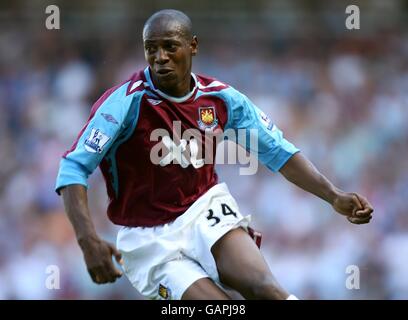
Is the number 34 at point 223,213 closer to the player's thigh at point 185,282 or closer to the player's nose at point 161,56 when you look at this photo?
the player's thigh at point 185,282

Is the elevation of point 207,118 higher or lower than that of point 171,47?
lower

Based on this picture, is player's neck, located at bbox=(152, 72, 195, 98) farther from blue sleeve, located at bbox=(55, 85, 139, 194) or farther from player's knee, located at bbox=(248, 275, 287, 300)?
player's knee, located at bbox=(248, 275, 287, 300)

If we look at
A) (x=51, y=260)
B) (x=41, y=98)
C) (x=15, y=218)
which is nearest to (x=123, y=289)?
(x=51, y=260)

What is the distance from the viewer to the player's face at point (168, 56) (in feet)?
15.9

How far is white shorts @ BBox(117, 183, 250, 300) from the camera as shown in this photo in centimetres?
471

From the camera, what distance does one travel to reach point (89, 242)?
4266mm

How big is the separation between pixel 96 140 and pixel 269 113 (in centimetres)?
594

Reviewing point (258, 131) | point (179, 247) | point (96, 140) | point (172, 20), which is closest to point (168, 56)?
point (172, 20)

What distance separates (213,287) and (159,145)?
84 cm

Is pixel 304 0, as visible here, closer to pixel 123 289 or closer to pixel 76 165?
pixel 123 289

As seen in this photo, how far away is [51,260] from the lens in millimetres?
9383

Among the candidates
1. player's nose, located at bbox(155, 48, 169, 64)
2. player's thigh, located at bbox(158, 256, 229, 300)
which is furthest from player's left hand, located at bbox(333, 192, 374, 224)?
player's nose, located at bbox(155, 48, 169, 64)

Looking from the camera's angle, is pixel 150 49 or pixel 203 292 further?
pixel 150 49

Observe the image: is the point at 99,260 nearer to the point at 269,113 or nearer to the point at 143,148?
the point at 143,148
